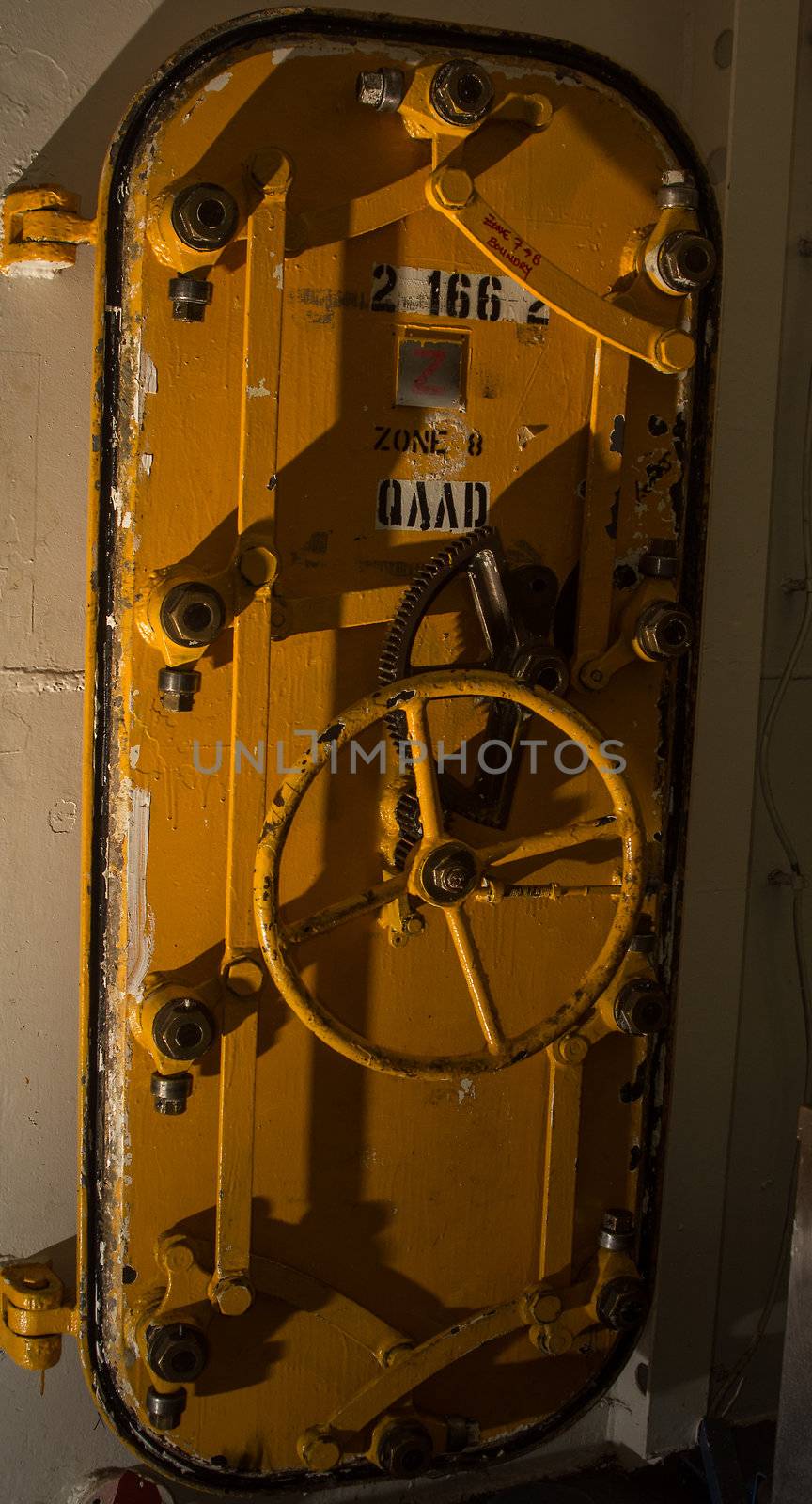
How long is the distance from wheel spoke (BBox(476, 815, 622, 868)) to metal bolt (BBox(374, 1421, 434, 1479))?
2.45 feet

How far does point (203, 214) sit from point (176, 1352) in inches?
49.8

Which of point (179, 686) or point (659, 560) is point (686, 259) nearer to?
point (659, 560)

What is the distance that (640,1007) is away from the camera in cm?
148

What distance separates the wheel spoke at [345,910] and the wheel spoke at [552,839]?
0.11 meters

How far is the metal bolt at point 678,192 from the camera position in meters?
1.40

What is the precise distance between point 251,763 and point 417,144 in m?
0.73

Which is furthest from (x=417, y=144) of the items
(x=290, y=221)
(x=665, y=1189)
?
(x=665, y=1189)

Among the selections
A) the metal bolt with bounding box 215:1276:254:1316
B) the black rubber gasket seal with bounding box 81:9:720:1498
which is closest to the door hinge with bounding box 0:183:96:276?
the black rubber gasket seal with bounding box 81:9:720:1498

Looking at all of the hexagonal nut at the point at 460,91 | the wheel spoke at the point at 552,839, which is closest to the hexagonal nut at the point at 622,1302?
the wheel spoke at the point at 552,839

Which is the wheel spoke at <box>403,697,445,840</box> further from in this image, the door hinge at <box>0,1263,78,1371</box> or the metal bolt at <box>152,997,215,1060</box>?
the door hinge at <box>0,1263,78,1371</box>

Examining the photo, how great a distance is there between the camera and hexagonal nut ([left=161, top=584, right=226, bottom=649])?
1.25 meters

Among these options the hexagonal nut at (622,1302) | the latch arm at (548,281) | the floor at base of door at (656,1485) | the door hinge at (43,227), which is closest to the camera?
the latch arm at (548,281)

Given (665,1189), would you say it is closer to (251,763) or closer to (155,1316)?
(155,1316)

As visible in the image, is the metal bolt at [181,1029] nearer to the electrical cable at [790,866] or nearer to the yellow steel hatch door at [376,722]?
the yellow steel hatch door at [376,722]
